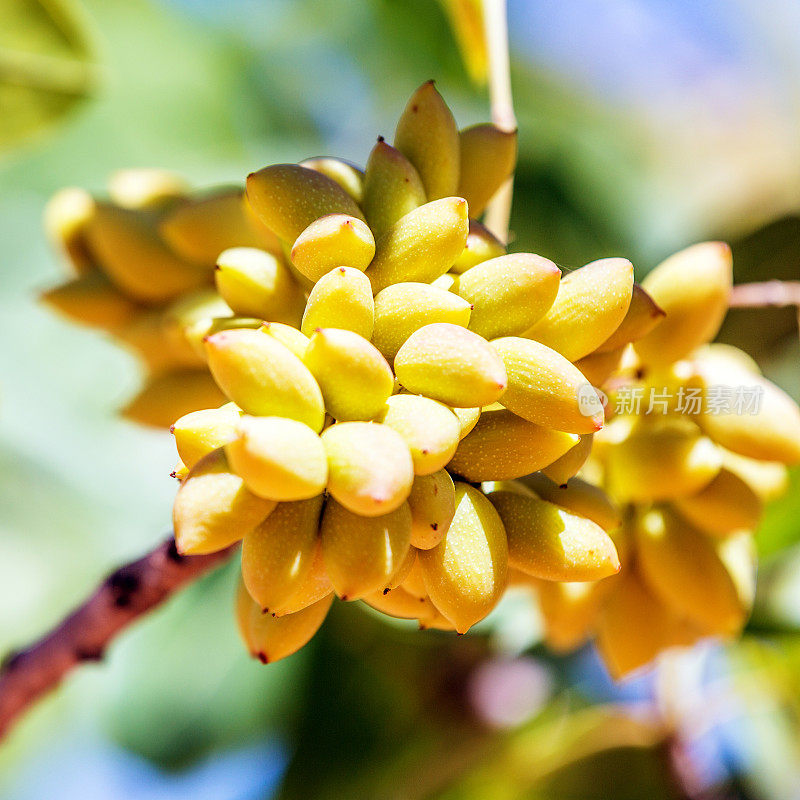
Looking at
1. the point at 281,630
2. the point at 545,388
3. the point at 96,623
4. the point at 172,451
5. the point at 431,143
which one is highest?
the point at 431,143

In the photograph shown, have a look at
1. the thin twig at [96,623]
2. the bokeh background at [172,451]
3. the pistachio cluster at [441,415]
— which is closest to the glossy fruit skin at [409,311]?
the pistachio cluster at [441,415]

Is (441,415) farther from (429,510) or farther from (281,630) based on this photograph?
(281,630)

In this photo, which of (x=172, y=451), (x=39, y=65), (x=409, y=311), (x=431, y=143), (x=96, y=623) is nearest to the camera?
(x=409, y=311)

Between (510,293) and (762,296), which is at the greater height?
(510,293)

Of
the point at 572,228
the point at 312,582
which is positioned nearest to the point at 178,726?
the point at 572,228

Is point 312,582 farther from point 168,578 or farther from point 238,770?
point 238,770

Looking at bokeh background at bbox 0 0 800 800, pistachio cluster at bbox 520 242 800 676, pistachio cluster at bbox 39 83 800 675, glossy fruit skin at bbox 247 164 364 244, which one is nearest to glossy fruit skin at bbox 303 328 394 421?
pistachio cluster at bbox 39 83 800 675

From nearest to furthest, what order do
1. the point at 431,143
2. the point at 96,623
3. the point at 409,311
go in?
the point at 409,311 → the point at 431,143 → the point at 96,623

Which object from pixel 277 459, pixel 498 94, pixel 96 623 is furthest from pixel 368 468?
pixel 498 94
